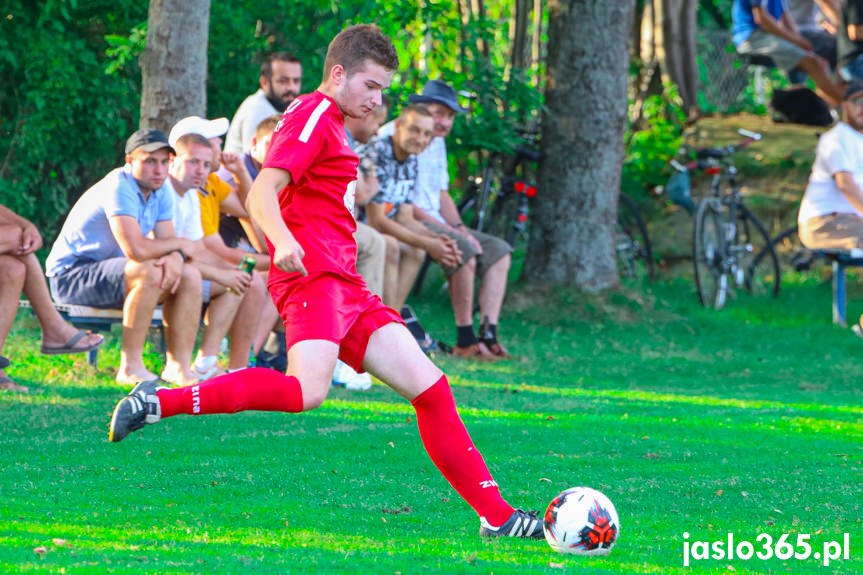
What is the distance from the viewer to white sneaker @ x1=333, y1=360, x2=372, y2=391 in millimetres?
8117

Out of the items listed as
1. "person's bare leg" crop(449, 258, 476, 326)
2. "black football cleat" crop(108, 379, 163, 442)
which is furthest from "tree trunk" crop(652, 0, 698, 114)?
"black football cleat" crop(108, 379, 163, 442)

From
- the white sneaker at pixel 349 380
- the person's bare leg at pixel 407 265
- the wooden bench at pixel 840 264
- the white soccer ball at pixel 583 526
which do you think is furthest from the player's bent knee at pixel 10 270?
the wooden bench at pixel 840 264

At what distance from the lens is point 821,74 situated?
15.2 m

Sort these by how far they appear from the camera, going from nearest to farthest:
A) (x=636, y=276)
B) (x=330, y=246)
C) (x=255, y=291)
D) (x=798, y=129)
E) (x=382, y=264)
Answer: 1. (x=330, y=246)
2. (x=255, y=291)
3. (x=382, y=264)
4. (x=636, y=276)
5. (x=798, y=129)

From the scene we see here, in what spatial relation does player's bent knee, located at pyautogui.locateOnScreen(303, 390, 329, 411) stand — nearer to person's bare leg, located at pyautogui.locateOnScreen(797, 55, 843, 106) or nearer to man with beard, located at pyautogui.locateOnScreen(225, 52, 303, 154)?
man with beard, located at pyautogui.locateOnScreen(225, 52, 303, 154)

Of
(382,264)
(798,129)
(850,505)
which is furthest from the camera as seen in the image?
(798,129)

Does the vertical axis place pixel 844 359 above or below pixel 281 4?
below

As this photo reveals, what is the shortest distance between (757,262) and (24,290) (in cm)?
900

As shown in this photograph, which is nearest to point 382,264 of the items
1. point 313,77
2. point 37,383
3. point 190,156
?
point 190,156

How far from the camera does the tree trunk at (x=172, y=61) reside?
347 inches

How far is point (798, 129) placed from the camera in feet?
54.5

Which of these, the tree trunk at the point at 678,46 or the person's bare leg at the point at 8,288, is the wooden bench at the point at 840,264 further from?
the person's bare leg at the point at 8,288

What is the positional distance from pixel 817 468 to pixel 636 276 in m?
8.05

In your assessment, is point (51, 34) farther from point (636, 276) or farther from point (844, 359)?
point (844, 359)
